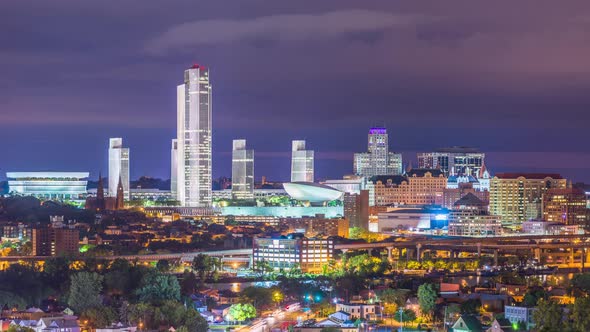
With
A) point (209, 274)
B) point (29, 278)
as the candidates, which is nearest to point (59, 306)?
point (29, 278)

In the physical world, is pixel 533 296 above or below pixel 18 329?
above

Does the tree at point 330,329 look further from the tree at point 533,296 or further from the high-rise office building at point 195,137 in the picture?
the high-rise office building at point 195,137

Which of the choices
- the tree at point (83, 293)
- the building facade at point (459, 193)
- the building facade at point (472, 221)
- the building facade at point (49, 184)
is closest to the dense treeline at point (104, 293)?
the tree at point (83, 293)

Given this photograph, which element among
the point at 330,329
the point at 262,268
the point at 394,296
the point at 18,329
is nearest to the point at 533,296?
the point at 394,296

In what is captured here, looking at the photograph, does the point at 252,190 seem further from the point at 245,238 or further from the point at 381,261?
the point at 381,261

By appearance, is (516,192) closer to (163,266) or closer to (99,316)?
(163,266)

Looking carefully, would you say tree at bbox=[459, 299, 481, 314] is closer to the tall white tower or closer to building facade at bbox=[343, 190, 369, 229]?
building facade at bbox=[343, 190, 369, 229]

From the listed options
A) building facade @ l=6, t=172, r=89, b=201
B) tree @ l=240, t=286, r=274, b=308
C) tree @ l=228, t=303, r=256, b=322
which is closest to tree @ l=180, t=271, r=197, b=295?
tree @ l=240, t=286, r=274, b=308
